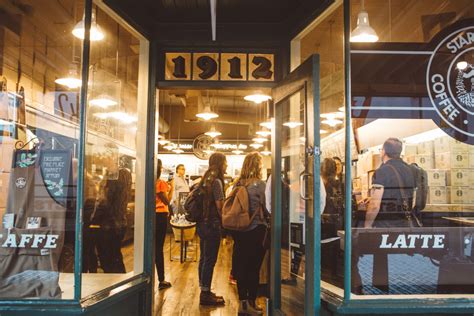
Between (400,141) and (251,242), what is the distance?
5.56ft

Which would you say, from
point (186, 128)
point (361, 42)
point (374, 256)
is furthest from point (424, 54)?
point (186, 128)

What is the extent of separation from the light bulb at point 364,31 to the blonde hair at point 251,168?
5.01 ft

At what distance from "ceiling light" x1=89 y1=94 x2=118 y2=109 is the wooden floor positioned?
2.07m

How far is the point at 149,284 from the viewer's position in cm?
339

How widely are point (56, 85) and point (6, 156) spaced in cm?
109

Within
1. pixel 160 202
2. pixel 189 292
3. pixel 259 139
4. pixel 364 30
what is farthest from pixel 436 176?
pixel 259 139

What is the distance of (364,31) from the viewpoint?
337 cm

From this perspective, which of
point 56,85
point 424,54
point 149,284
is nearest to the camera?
point 424,54

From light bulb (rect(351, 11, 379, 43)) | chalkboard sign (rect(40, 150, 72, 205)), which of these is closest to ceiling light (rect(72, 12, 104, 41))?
chalkboard sign (rect(40, 150, 72, 205))

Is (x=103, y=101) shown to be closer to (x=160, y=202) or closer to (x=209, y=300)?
(x=160, y=202)

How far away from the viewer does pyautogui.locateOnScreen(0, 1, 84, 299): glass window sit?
2.71 m

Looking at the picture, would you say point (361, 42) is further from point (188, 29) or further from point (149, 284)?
point (149, 284)

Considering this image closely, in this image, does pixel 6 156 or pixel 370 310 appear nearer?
Result: pixel 370 310

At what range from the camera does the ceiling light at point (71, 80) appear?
298cm
